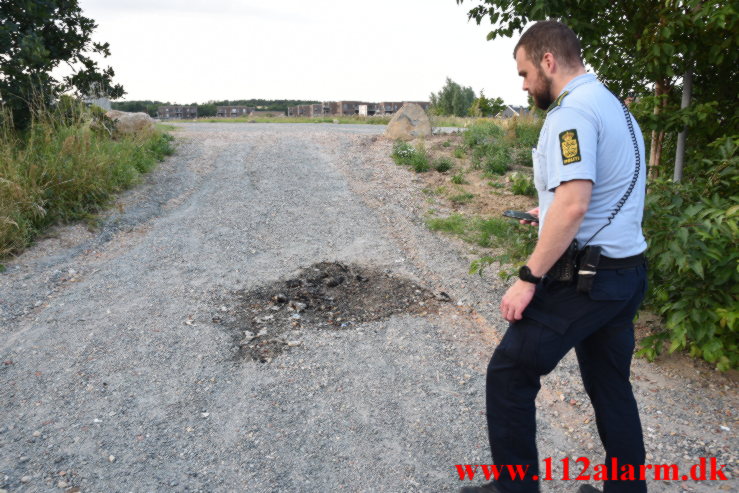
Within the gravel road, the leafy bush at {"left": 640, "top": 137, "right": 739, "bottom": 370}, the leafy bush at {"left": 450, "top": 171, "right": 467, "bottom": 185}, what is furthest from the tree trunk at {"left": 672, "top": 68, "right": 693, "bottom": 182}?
the leafy bush at {"left": 450, "top": 171, "right": 467, "bottom": 185}

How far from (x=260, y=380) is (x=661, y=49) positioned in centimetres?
427

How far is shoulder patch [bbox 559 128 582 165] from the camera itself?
1922 mm

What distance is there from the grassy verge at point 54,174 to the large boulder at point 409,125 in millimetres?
6685

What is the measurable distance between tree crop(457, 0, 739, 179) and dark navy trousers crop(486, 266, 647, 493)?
8.80ft

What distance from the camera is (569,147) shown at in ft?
6.37

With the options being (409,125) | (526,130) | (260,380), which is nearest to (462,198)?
(526,130)

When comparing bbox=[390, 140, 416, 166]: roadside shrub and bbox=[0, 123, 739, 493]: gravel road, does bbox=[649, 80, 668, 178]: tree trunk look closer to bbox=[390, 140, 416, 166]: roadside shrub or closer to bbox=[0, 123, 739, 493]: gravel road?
bbox=[0, 123, 739, 493]: gravel road

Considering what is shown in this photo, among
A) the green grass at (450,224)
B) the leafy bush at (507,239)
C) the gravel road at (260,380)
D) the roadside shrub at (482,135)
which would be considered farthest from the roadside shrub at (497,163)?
the gravel road at (260,380)

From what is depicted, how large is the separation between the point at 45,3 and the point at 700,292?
969cm

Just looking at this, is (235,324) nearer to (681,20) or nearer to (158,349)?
(158,349)

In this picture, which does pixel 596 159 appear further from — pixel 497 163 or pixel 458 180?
pixel 497 163

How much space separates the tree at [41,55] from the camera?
25.2 ft

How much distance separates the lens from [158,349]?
4.24 metres

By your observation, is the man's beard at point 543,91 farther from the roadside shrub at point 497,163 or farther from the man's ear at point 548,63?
the roadside shrub at point 497,163
